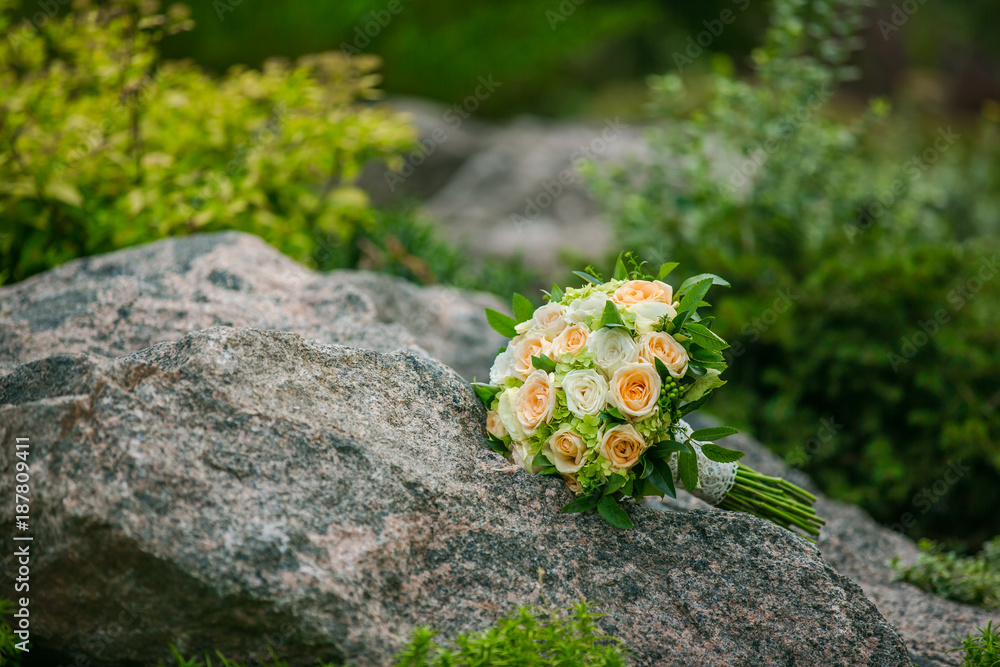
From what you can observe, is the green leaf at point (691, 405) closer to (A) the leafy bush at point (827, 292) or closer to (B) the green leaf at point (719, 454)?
(B) the green leaf at point (719, 454)

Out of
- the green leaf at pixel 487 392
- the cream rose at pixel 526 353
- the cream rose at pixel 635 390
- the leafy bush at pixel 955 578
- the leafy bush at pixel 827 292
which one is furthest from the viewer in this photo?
the leafy bush at pixel 827 292

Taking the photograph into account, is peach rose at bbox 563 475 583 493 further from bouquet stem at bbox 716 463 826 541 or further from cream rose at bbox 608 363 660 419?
bouquet stem at bbox 716 463 826 541

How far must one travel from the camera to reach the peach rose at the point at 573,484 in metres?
2.05

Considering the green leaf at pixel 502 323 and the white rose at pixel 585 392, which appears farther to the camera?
the green leaf at pixel 502 323

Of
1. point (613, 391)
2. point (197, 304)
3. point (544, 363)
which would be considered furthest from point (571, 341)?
point (197, 304)

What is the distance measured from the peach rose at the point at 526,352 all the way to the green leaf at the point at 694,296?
1.35ft

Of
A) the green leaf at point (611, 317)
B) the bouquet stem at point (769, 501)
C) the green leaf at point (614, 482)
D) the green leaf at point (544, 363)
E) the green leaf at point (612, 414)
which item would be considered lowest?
the bouquet stem at point (769, 501)

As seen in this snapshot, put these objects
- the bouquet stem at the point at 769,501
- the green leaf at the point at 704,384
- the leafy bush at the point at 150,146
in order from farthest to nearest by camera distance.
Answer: the leafy bush at the point at 150,146 < the bouquet stem at the point at 769,501 < the green leaf at the point at 704,384

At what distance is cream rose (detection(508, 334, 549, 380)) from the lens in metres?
2.09

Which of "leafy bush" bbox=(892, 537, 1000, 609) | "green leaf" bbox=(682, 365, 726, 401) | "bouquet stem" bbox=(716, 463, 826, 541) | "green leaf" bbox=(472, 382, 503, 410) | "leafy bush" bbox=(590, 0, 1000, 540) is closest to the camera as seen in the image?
"green leaf" bbox=(682, 365, 726, 401)

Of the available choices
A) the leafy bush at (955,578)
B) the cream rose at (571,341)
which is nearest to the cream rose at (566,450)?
the cream rose at (571,341)

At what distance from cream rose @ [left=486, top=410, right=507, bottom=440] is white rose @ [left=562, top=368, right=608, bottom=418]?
277 mm

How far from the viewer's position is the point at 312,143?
4.31m

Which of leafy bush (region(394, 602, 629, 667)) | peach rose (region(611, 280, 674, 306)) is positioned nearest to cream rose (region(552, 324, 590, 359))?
peach rose (region(611, 280, 674, 306))
